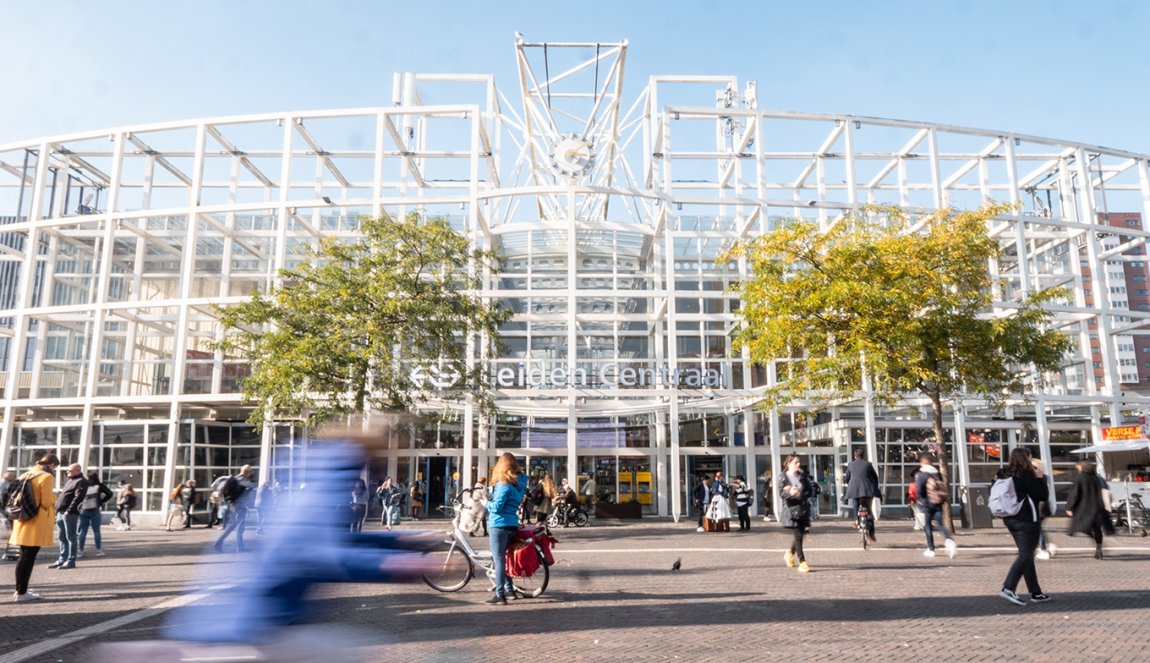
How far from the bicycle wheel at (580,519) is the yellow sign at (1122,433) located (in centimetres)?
1390

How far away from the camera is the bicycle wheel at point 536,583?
9.12 meters

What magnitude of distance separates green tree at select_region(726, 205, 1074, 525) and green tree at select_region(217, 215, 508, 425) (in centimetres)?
703

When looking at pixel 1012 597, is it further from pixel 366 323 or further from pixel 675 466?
pixel 675 466

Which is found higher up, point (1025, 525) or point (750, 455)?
point (750, 455)

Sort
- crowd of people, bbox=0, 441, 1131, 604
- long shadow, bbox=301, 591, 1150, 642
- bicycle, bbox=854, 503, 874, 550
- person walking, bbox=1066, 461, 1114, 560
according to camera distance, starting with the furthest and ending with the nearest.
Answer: bicycle, bbox=854, 503, 874, 550
person walking, bbox=1066, 461, 1114, 560
crowd of people, bbox=0, 441, 1131, 604
long shadow, bbox=301, 591, 1150, 642

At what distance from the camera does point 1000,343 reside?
17.2 m

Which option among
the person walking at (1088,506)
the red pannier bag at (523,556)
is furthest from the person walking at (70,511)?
the person walking at (1088,506)

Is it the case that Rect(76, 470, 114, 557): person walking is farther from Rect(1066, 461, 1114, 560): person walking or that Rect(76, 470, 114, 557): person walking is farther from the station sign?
Rect(1066, 461, 1114, 560): person walking

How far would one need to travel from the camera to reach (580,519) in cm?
2161

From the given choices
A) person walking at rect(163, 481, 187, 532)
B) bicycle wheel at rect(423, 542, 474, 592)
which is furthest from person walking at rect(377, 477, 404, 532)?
bicycle wheel at rect(423, 542, 474, 592)

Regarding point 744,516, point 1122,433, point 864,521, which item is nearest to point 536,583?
point 864,521

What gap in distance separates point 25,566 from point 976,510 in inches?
706

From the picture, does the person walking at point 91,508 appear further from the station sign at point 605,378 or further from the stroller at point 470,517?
the station sign at point 605,378

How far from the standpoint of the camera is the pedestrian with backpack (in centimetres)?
810
